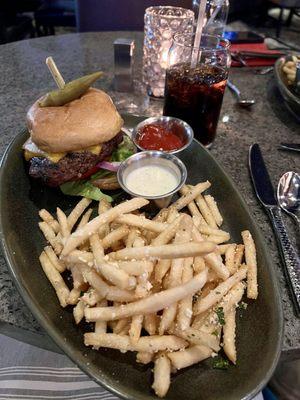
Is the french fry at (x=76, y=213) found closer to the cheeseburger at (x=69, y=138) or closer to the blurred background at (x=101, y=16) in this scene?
the cheeseburger at (x=69, y=138)

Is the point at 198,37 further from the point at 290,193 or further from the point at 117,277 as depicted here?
the point at 117,277

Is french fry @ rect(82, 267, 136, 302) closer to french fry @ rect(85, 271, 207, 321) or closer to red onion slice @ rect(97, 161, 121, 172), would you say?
french fry @ rect(85, 271, 207, 321)

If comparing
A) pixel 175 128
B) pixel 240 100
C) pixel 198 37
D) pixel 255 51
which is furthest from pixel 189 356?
pixel 255 51

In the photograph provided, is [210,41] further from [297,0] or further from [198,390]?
[297,0]

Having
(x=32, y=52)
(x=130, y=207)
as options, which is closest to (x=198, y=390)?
(x=130, y=207)

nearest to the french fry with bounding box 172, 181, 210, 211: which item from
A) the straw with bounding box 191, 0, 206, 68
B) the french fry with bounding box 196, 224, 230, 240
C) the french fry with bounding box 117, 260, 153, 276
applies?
the french fry with bounding box 196, 224, 230, 240

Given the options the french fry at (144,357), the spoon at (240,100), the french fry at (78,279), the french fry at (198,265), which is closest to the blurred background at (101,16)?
the spoon at (240,100)
